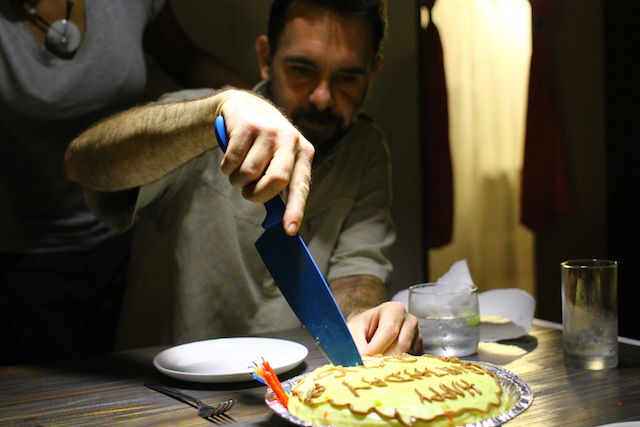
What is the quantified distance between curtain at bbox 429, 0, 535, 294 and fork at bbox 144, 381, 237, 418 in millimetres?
2017

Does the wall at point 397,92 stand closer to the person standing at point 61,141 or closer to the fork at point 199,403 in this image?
the person standing at point 61,141

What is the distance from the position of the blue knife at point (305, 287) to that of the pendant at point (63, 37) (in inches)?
41.0

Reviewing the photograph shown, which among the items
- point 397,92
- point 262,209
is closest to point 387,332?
point 262,209

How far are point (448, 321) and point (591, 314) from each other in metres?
0.22

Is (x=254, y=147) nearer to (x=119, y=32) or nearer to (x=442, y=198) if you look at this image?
(x=119, y=32)

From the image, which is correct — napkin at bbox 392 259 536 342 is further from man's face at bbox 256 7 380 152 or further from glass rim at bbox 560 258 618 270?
man's face at bbox 256 7 380 152

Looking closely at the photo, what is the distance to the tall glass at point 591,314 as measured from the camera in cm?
85

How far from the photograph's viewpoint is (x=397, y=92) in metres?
2.00

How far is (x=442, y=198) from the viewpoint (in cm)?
232

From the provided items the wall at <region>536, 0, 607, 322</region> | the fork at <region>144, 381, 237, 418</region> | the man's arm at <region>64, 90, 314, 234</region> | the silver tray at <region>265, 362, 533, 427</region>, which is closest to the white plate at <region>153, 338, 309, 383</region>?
the fork at <region>144, 381, 237, 418</region>

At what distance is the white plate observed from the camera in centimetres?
86

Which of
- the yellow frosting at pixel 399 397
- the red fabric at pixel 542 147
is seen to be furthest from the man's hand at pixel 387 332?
the red fabric at pixel 542 147

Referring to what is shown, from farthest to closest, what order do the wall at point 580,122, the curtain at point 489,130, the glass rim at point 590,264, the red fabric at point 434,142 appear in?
the curtain at point 489,130
the wall at point 580,122
the red fabric at point 434,142
the glass rim at point 590,264

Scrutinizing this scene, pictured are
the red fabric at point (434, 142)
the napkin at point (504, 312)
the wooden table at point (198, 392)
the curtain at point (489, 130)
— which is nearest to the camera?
the wooden table at point (198, 392)
